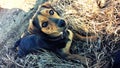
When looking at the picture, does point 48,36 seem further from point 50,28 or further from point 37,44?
point 37,44

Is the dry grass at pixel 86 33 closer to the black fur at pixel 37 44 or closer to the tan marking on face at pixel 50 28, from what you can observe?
the black fur at pixel 37 44

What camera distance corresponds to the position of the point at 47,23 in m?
4.30

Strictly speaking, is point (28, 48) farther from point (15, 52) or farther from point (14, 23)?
point (14, 23)

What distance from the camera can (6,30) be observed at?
566cm

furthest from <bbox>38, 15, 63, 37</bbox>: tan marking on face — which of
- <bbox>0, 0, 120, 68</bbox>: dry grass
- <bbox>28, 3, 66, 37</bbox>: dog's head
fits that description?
<bbox>0, 0, 120, 68</bbox>: dry grass

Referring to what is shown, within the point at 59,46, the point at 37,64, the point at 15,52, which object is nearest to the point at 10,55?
the point at 15,52

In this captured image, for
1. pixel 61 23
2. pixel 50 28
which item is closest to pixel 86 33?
pixel 61 23

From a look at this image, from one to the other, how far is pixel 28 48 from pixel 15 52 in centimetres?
32

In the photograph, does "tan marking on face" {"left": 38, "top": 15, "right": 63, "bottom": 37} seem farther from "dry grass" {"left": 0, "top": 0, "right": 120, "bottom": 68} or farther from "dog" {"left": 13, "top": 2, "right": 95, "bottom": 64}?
"dry grass" {"left": 0, "top": 0, "right": 120, "bottom": 68}

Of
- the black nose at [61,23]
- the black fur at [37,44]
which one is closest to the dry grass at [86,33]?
the black fur at [37,44]

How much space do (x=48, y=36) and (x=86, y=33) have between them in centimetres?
58

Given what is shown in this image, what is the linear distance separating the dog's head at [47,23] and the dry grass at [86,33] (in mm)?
391

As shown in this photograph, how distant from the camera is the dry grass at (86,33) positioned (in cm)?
447

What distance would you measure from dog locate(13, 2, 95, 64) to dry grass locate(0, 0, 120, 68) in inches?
3.6
